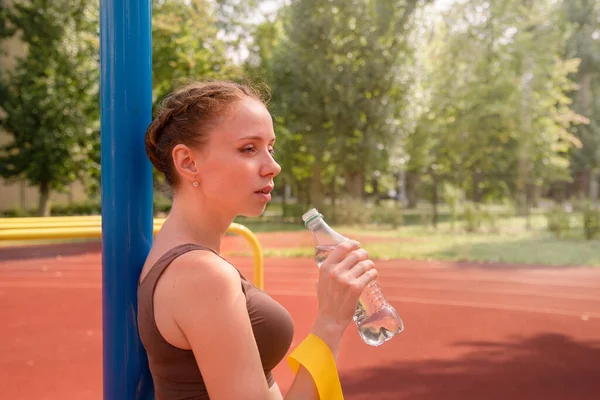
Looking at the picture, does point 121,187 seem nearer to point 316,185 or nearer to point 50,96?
point 50,96

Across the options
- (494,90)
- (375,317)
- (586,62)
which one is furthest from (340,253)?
(586,62)

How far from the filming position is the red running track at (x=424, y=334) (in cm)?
423

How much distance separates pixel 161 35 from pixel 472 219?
431 inches

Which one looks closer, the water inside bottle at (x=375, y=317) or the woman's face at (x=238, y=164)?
the woman's face at (x=238, y=164)

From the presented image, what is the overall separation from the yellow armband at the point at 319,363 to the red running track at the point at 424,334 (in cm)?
283

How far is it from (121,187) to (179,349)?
1.54ft

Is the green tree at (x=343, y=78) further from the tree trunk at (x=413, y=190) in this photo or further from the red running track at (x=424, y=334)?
the red running track at (x=424, y=334)

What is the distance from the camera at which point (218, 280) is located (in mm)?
1188

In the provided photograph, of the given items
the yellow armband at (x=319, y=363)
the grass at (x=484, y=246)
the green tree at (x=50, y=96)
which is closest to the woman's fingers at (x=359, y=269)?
the yellow armband at (x=319, y=363)

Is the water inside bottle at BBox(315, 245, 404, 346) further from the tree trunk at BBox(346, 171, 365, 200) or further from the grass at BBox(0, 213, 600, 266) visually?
the tree trunk at BBox(346, 171, 365, 200)

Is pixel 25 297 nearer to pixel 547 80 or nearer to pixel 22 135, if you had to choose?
pixel 22 135

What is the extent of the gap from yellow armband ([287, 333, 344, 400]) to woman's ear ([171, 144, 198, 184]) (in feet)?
1.51

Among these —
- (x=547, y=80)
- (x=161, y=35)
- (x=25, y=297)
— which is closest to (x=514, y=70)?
(x=547, y=80)

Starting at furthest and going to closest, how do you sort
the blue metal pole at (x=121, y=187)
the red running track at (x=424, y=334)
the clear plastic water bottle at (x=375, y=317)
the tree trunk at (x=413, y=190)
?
the tree trunk at (x=413, y=190), the red running track at (x=424, y=334), the clear plastic water bottle at (x=375, y=317), the blue metal pole at (x=121, y=187)
